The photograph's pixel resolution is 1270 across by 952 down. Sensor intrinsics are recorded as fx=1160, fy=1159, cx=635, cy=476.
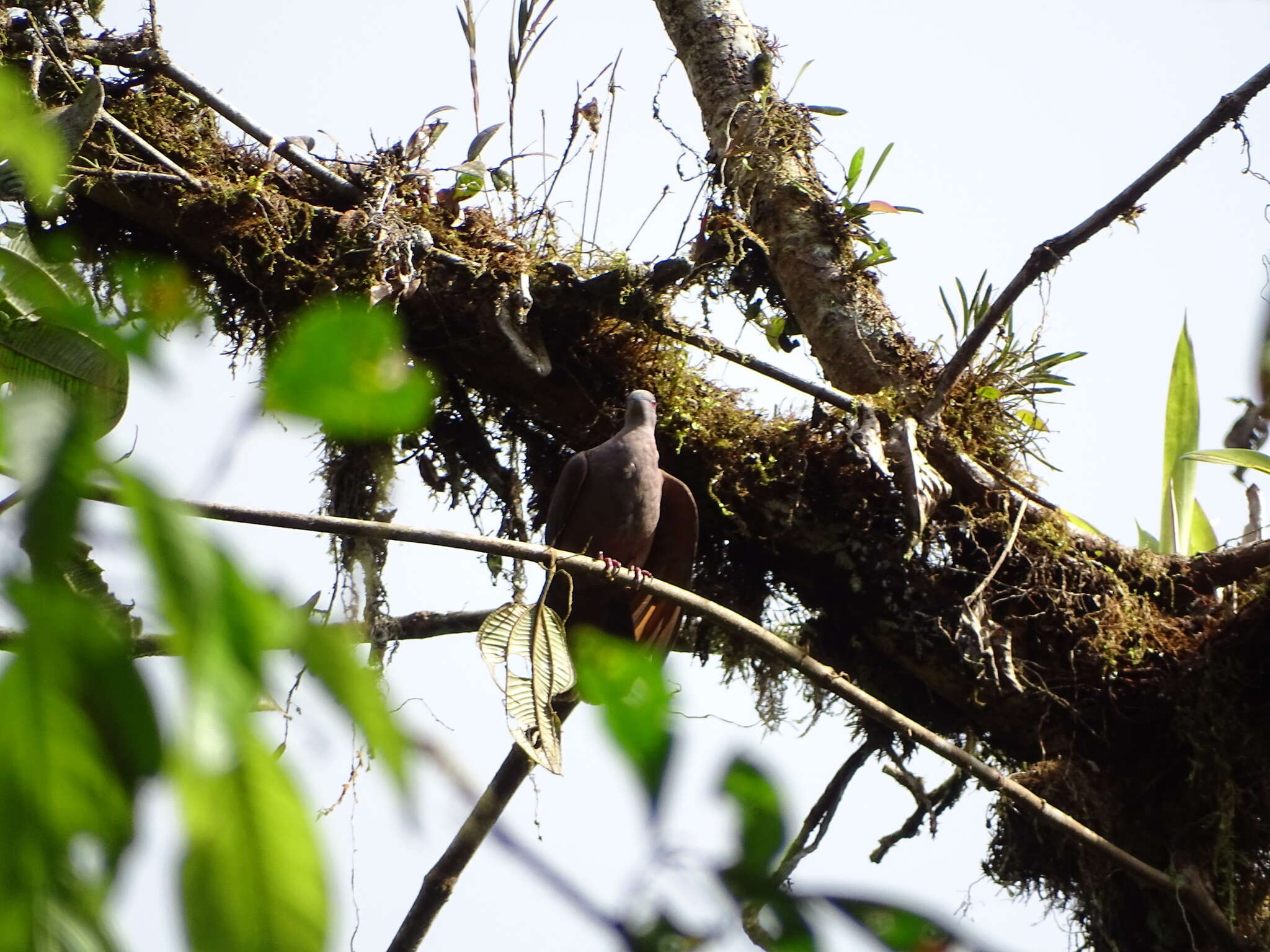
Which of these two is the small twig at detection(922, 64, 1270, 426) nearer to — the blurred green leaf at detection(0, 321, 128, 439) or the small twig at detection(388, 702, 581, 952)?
the small twig at detection(388, 702, 581, 952)

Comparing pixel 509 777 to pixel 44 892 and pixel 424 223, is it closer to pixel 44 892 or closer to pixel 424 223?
pixel 424 223

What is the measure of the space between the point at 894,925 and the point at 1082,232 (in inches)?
113

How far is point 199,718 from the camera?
0.32 m

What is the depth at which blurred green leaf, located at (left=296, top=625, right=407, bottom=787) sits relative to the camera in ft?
1.24

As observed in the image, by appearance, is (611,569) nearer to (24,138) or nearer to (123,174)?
(123,174)

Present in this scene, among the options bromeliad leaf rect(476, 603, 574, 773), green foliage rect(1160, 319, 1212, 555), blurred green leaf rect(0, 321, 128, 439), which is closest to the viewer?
blurred green leaf rect(0, 321, 128, 439)

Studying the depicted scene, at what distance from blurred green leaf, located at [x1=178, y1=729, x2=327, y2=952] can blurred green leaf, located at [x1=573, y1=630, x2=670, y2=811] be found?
167 mm

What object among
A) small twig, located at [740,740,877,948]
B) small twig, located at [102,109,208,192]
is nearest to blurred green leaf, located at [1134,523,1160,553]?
small twig, located at [740,740,877,948]

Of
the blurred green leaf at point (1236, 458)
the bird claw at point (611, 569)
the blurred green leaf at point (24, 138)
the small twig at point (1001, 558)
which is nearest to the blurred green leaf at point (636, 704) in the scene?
the blurred green leaf at point (24, 138)

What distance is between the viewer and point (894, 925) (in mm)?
499

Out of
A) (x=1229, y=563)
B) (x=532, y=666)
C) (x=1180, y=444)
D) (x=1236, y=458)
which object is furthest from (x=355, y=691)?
(x=1180, y=444)

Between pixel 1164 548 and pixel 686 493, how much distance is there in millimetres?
1802

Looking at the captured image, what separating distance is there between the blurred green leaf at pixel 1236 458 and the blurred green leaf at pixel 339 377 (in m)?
3.85

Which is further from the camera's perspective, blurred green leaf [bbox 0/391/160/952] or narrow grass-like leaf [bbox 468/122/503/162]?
narrow grass-like leaf [bbox 468/122/503/162]
